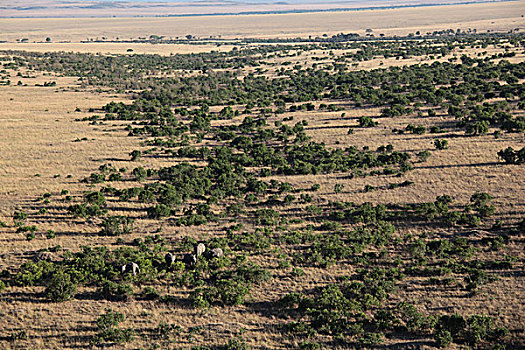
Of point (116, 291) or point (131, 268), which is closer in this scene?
point (116, 291)

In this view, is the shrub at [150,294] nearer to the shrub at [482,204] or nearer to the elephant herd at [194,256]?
the elephant herd at [194,256]

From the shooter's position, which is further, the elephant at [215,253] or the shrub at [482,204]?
the shrub at [482,204]

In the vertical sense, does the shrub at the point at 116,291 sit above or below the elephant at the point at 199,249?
below

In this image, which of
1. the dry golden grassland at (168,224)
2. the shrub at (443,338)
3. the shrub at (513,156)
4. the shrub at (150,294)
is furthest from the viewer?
the shrub at (513,156)

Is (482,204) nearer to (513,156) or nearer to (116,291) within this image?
(513,156)

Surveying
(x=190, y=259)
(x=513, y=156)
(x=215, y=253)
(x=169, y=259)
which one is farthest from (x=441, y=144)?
(x=169, y=259)

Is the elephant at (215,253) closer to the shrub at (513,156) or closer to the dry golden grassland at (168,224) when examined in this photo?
the dry golden grassland at (168,224)

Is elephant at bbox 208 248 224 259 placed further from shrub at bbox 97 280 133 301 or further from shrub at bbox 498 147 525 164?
shrub at bbox 498 147 525 164

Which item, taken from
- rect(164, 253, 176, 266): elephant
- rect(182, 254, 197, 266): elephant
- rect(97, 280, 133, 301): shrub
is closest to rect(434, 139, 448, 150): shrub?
rect(182, 254, 197, 266): elephant

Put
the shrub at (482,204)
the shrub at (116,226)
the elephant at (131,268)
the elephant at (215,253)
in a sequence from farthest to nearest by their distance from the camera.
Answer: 1. the shrub at (482,204)
2. the shrub at (116,226)
3. the elephant at (215,253)
4. the elephant at (131,268)

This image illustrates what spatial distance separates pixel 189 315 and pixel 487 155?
30177 millimetres

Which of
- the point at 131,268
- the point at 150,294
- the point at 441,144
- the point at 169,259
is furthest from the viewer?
the point at 441,144

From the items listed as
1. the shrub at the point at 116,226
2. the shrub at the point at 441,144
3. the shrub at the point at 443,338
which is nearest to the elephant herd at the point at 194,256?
the shrub at the point at 116,226

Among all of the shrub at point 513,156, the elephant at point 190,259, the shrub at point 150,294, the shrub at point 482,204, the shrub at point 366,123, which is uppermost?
the shrub at point 366,123
